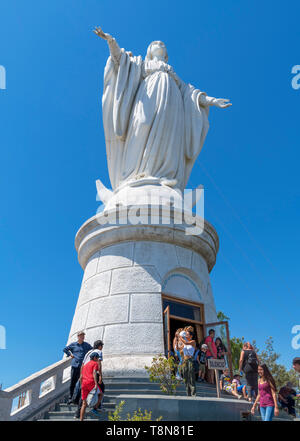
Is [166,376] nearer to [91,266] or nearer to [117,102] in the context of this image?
[91,266]

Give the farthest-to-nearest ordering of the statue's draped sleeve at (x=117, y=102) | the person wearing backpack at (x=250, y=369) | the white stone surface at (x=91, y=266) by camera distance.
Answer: the statue's draped sleeve at (x=117, y=102), the white stone surface at (x=91, y=266), the person wearing backpack at (x=250, y=369)

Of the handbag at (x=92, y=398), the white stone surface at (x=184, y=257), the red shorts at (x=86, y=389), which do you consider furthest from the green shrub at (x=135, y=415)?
the white stone surface at (x=184, y=257)

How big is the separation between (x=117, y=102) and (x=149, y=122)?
168cm

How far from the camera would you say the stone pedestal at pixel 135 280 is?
32.2 feet

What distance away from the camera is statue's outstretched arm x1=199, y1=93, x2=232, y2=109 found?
15.2 meters

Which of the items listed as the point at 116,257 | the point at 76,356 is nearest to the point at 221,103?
the point at 116,257

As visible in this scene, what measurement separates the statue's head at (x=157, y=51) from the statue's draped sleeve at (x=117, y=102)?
6.25 ft

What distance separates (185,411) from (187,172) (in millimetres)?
10809

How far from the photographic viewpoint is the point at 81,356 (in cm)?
799

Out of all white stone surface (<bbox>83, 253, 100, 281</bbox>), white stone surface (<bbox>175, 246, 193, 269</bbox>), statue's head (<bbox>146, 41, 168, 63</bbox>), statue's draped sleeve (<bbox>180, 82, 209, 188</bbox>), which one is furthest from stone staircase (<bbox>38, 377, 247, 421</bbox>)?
statue's head (<bbox>146, 41, 168, 63</bbox>)

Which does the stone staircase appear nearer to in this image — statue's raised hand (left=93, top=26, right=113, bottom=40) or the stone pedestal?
the stone pedestal

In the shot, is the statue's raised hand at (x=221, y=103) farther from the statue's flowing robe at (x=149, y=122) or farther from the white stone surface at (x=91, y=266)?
the white stone surface at (x=91, y=266)

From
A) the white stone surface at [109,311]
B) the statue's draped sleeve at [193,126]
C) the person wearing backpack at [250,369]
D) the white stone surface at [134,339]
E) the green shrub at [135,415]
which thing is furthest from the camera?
the statue's draped sleeve at [193,126]

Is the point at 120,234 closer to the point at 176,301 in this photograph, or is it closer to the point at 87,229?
the point at 87,229
